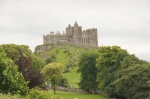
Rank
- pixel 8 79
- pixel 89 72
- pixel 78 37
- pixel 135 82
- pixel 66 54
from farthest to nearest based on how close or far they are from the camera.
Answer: pixel 78 37
pixel 66 54
pixel 89 72
pixel 135 82
pixel 8 79

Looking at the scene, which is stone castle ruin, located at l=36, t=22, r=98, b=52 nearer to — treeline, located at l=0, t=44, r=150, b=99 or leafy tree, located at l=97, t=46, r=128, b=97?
treeline, located at l=0, t=44, r=150, b=99

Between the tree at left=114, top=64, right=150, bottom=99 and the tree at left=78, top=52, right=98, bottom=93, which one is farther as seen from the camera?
the tree at left=78, top=52, right=98, bottom=93

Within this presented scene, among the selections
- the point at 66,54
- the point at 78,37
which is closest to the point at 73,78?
the point at 66,54

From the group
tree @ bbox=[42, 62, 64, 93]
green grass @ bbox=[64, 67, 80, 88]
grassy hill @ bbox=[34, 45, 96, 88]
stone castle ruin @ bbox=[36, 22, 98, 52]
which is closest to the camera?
tree @ bbox=[42, 62, 64, 93]

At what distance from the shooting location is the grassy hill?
395 feet

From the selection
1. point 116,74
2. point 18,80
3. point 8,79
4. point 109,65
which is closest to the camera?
point 8,79

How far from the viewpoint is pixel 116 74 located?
220 feet

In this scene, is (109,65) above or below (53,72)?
above

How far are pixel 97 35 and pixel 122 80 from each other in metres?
123

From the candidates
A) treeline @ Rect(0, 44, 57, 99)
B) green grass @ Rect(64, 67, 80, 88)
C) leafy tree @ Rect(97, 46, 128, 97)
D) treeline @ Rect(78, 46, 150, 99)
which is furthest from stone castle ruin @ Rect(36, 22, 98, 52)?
treeline @ Rect(0, 44, 57, 99)

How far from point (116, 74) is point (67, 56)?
78474 mm

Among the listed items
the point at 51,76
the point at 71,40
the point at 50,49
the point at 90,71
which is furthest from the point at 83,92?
the point at 71,40

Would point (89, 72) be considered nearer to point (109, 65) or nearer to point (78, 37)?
point (109, 65)

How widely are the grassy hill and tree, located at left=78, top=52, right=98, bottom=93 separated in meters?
23.8
